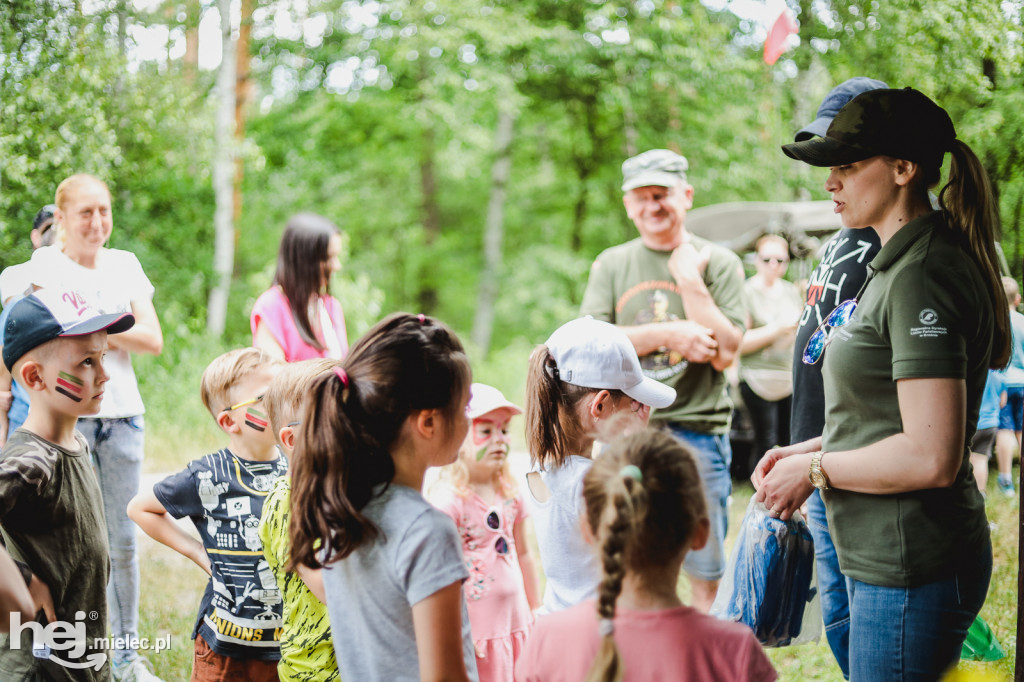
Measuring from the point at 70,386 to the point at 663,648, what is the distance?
1593 millimetres

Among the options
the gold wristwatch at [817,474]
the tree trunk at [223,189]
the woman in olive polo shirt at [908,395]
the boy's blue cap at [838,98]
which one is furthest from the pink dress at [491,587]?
the tree trunk at [223,189]

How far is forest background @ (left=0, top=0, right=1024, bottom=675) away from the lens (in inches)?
114

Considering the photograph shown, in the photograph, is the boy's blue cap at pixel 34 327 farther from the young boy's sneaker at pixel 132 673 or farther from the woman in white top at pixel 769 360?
the woman in white top at pixel 769 360

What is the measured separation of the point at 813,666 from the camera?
324 cm

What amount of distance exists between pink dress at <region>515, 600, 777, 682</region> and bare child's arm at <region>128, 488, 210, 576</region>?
1.25m

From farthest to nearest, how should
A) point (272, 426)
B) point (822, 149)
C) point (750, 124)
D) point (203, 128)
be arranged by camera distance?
point (750, 124) → point (203, 128) → point (272, 426) → point (822, 149)

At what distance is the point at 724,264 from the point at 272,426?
2077mm

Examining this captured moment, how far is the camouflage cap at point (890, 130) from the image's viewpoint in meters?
1.78

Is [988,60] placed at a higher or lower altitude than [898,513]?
higher

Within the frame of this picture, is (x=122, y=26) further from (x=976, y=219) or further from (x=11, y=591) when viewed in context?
(x=976, y=219)

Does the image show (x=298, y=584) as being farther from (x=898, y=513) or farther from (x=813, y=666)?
(x=813, y=666)

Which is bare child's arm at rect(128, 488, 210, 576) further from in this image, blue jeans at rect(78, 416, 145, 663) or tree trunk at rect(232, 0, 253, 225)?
tree trunk at rect(232, 0, 253, 225)

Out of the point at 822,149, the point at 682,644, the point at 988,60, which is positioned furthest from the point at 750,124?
the point at 682,644

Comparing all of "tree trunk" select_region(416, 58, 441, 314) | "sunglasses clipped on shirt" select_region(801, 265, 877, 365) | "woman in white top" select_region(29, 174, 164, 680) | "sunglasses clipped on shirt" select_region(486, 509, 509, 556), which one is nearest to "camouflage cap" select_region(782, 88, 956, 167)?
"sunglasses clipped on shirt" select_region(801, 265, 877, 365)
